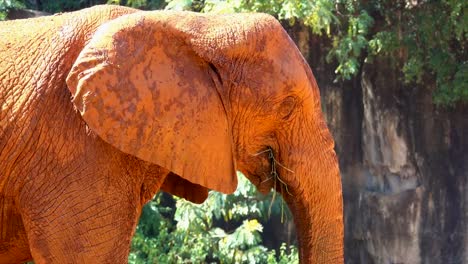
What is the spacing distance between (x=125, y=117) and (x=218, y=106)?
0.38 meters

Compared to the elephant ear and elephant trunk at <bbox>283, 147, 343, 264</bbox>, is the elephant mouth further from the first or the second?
the elephant ear

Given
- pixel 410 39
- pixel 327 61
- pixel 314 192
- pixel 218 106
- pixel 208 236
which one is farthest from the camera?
pixel 410 39

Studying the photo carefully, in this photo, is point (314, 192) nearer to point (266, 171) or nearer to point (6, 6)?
point (266, 171)

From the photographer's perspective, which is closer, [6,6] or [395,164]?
[6,6]

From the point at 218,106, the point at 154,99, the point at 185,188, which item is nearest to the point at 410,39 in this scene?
the point at 185,188

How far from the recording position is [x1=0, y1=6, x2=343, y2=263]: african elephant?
3645 millimetres

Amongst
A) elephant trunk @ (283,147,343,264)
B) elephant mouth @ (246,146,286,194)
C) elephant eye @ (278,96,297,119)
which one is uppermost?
elephant eye @ (278,96,297,119)

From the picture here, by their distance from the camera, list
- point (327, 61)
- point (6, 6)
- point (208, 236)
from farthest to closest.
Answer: point (327, 61), point (6, 6), point (208, 236)

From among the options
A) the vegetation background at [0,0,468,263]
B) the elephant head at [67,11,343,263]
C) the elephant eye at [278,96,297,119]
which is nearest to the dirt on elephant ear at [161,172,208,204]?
the elephant head at [67,11,343,263]

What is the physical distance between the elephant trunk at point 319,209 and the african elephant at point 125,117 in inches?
0.4

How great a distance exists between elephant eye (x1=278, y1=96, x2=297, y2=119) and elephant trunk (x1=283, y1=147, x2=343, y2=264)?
224 mm

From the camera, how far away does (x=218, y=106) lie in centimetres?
386

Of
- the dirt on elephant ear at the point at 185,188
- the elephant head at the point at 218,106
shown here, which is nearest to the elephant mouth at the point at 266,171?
the elephant head at the point at 218,106

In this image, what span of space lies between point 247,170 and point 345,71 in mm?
5681
